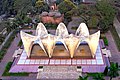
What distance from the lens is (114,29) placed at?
2275 inches

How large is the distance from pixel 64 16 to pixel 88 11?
6.62m

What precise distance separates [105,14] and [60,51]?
52.7 feet

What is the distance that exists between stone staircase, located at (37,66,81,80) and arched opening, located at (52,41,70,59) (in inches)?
121

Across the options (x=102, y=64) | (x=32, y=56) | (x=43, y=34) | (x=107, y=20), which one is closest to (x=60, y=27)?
(x=43, y=34)

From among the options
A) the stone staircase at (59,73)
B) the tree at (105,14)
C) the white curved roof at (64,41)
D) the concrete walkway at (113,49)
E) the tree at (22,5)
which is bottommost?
the stone staircase at (59,73)

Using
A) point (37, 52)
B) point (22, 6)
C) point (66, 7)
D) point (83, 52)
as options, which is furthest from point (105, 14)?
point (22, 6)

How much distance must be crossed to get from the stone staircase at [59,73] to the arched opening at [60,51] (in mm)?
3072

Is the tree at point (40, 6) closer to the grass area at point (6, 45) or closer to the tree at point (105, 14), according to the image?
the grass area at point (6, 45)

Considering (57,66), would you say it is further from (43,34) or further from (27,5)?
(27,5)

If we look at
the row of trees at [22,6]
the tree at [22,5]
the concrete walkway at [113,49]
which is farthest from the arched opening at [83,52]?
the tree at [22,5]

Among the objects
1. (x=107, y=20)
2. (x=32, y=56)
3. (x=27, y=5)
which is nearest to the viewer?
(x=32, y=56)

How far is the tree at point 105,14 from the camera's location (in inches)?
2153

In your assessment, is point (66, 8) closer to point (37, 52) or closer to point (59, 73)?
point (37, 52)

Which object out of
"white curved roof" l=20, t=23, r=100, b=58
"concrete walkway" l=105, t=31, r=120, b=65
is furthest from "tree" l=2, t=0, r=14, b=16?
"white curved roof" l=20, t=23, r=100, b=58
